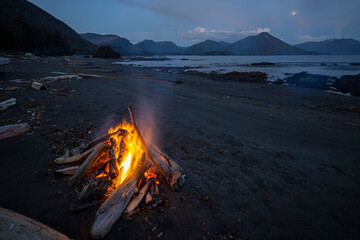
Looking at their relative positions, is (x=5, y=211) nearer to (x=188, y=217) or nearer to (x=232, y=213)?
(x=188, y=217)

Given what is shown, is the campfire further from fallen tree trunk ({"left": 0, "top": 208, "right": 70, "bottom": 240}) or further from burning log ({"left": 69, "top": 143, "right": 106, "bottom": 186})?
fallen tree trunk ({"left": 0, "top": 208, "right": 70, "bottom": 240})

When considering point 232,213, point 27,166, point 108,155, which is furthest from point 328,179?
point 27,166

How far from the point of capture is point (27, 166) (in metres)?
3.89

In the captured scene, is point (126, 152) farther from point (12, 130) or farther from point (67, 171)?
point (12, 130)

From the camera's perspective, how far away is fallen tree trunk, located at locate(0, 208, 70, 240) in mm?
1927

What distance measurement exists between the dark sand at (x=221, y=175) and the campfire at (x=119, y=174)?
0.20 m

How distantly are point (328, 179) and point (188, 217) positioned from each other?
3469mm

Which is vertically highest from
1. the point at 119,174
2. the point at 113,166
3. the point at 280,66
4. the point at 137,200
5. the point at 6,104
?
the point at 280,66

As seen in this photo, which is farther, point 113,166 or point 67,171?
point 67,171

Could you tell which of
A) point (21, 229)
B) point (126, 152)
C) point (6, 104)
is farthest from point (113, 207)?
point (6, 104)

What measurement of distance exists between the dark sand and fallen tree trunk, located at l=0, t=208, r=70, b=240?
501 mm

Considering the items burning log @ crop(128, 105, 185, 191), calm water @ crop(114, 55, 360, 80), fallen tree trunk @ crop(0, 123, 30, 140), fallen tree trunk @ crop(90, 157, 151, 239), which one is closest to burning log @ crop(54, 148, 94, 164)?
fallen tree trunk @ crop(90, 157, 151, 239)

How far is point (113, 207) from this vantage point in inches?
106

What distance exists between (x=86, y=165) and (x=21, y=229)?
4.94 ft
